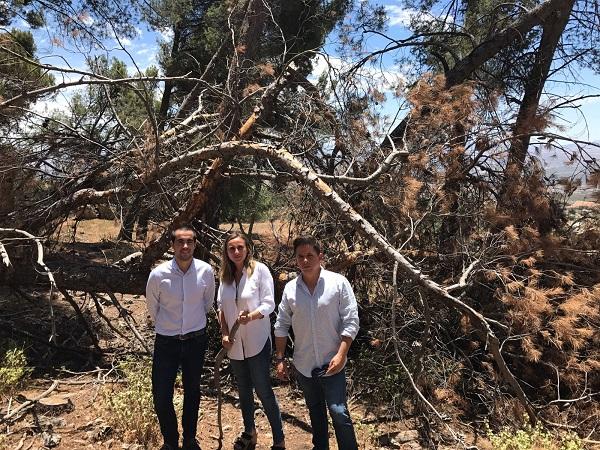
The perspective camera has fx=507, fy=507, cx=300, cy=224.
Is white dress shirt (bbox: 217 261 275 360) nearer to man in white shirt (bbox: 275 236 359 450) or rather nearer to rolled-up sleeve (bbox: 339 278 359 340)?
man in white shirt (bbox: 275 236 359 450)

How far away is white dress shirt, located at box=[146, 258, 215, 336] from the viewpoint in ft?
10.6

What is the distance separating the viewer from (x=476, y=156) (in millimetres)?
5160

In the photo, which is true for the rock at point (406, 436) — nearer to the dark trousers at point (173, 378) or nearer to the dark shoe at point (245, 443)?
the dark shoe at point (245, 443)

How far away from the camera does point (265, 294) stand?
126 inches

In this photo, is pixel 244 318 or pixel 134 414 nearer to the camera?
pixel 244 318

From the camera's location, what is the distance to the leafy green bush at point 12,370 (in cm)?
414

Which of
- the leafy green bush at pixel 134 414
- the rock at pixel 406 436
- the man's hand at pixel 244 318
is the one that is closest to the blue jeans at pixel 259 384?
the man's hand at pixel 244 318

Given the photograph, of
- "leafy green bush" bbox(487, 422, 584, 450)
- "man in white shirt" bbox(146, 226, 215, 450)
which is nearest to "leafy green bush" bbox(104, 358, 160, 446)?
"man in white shirt" bbox(146, 226, 215, 450)

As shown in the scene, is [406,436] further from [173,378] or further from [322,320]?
[173,378]

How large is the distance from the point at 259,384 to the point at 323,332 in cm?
62

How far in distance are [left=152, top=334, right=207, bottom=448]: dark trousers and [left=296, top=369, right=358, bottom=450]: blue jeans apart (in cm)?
73

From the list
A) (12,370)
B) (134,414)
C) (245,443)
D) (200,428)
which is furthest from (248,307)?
(12,370)

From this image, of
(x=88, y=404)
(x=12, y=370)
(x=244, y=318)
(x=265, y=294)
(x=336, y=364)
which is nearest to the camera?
(x=336, y=364)

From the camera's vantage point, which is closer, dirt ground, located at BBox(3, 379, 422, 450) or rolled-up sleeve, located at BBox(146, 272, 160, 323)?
rolled-up sleeve, located at BBox(146, 272, 160, 323)
